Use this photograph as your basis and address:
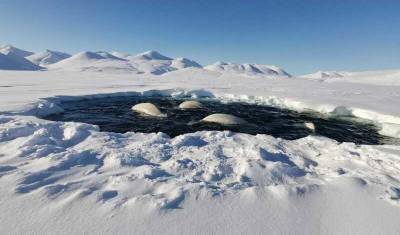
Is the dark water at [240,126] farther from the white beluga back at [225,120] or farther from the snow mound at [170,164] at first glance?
the snow mound at [170,164]

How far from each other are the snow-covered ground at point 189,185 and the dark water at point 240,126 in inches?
124

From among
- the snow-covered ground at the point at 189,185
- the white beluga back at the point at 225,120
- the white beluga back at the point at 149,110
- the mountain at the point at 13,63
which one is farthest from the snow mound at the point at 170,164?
the mountain at the point at 13,63

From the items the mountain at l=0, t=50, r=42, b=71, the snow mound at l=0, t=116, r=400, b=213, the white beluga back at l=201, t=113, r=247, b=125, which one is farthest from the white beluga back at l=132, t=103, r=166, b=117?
the mountain at l=0, t=50, r=42, b=71

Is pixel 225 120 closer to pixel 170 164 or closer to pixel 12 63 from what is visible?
pixel 170 164

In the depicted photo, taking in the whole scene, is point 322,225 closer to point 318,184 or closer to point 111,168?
point 318,184

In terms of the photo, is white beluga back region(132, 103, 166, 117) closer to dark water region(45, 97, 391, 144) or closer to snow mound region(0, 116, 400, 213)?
dark water region(45, 97, 391, 144)

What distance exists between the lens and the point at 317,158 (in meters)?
6.85

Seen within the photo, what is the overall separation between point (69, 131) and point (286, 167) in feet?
A: 19.1

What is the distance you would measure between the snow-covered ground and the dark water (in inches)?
124

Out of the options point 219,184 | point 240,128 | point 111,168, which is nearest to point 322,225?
point 219,184

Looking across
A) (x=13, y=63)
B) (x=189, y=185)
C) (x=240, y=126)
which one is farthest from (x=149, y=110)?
(x=13, y=63)

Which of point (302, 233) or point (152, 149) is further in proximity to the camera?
point (152, 149)

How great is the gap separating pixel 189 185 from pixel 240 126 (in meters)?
7.70

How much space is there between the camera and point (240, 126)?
40.4 feet
